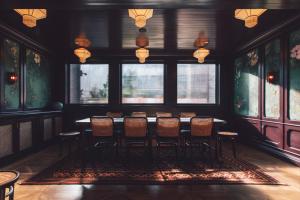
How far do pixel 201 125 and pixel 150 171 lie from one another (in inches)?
53.4

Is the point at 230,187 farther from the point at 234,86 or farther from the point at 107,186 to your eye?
the point at 234,86

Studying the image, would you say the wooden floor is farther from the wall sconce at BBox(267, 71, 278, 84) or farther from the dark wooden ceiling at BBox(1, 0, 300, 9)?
the dark wooden ceiling at BBox(1, 0, 300, 9)

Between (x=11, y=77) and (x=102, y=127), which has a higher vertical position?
(x=11, y=77)

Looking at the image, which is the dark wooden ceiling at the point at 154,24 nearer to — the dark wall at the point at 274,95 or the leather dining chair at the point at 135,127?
the dark wall at the point at 274,95

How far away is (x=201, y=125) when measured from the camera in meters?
4.24

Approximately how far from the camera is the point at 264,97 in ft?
17.5

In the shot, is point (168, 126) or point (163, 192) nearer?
point (163, 192)

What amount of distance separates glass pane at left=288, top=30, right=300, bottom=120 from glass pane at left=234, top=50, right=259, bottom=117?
1.32 meters

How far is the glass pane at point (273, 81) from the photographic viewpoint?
15.7ft

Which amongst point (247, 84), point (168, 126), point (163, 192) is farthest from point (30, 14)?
point (247, 84)

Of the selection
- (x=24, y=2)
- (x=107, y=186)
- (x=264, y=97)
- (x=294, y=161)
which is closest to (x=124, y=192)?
(x=107, y=186)

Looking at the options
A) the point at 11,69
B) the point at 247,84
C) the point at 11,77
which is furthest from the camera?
the point at 247,84

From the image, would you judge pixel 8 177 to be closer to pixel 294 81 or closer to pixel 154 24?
pixel 154 24

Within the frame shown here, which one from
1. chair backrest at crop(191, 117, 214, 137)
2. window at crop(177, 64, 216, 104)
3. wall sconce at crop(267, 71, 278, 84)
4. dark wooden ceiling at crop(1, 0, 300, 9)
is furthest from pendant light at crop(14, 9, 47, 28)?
window at crop(177, 64, 216, 104)
